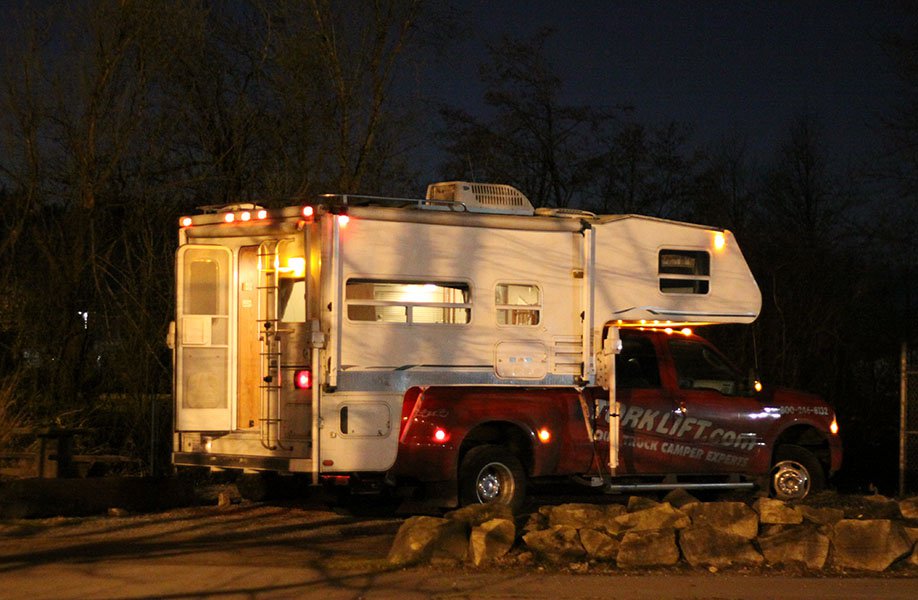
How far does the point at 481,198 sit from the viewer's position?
39.9 ft

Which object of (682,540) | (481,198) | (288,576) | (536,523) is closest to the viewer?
Answer: (288,576)

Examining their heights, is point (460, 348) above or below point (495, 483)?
above

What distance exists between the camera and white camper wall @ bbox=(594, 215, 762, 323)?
12.3 meters

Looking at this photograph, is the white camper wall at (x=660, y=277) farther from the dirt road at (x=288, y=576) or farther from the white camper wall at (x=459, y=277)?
the dirt road at (x=288, y=576)

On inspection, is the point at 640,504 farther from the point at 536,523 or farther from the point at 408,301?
the point at 408,301

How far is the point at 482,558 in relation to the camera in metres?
9.28

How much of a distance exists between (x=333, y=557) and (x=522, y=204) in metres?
4.28

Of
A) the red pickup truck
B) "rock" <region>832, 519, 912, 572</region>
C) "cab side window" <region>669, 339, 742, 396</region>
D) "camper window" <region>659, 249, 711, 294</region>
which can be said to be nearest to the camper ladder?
the red pickup truck

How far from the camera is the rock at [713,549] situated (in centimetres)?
939

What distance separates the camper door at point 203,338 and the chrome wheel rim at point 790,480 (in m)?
5.97

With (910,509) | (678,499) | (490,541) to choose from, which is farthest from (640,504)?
(910,509)

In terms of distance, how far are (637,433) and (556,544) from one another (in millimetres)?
3321

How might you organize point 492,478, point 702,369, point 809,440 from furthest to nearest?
1. point 809,440
2. point 702,369
3. point 492,478

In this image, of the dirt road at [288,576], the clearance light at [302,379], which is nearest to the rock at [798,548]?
the dirt road at [288,576]
